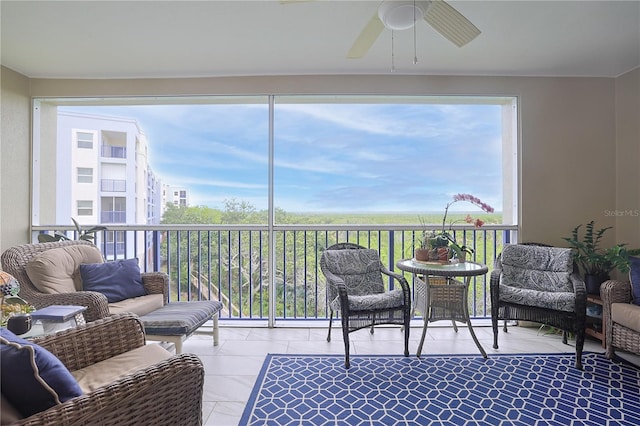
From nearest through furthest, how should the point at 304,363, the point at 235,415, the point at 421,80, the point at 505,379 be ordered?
1. the point at 235,415
2. the point at 505,379
3. the point at 304,363
4. the point at 421,80

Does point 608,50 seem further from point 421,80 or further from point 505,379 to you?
point 505,379

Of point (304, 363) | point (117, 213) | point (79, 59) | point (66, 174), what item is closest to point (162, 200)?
point (117, 213)

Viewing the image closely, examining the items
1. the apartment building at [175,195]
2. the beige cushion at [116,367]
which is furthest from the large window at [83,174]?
the beige cushion at [116,367]

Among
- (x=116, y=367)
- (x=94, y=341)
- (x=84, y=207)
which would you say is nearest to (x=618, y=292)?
(x=116, y=367)

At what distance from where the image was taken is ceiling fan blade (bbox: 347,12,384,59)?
2.10m

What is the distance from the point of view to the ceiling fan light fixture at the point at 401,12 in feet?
6.37

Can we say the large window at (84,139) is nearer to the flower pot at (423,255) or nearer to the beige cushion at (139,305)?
the beige cushion at (139,305)

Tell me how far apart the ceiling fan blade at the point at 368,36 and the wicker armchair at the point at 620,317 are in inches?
105

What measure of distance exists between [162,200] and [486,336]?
3751mm

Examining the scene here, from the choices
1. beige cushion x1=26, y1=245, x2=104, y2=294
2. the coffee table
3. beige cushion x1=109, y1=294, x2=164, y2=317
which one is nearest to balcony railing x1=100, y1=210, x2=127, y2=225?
beige cushion x1=26, y1=245, x2=104, y2=294

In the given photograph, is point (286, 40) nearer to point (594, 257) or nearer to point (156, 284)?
point (156, 284)

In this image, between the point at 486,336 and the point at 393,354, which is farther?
the point at 486,336

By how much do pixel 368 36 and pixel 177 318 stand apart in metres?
2.36

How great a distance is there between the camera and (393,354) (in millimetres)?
2803
